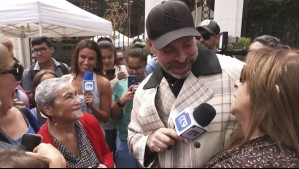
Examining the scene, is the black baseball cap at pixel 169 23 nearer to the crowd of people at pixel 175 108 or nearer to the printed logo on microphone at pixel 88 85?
the crowd of people at pixel 175 108

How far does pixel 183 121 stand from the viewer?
5.15ft

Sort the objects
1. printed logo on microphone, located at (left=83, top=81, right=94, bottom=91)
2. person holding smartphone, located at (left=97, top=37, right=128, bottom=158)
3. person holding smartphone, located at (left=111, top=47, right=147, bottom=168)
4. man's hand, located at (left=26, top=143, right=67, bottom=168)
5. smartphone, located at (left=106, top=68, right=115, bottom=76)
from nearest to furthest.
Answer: man's hand, located at (left=26, top=143, right=67, bottom=168) → printed logo on microphone, located at (left=83, top=81, right=94, bottom=91) → person holding smartphone, located at (left=111, top=47, right=147, bottom=168) → person holding smartphone, located at (left=97, top=37, right=128, bottom=158) → smartphone, located at (left=106, top=68, right=115, bottom=76)

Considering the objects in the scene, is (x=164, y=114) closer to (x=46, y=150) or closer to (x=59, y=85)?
(x=46, y=150)

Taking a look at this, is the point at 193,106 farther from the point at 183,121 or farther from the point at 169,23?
the point at 169,23

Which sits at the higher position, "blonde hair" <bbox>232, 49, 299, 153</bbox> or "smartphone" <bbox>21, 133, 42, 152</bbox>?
"blonde hair" <bbox>232, 49, 299, 153</bbox>

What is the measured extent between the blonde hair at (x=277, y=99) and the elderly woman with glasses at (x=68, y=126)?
1.45m

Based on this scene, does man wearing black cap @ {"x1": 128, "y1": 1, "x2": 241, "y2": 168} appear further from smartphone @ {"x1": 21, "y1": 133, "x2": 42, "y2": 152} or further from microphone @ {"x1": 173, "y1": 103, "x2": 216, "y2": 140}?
smartphone @ {"x1": 21, "y1": 133, "x2": 42, "y2": 152}

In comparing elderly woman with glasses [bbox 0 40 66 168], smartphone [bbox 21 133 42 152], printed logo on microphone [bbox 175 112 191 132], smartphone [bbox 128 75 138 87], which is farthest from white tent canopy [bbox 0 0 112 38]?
printed logo on microphone [bbox 175 112 191 132]

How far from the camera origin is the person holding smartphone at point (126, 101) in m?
3.46

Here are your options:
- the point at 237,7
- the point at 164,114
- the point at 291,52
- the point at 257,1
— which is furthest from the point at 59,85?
the point at 257,1

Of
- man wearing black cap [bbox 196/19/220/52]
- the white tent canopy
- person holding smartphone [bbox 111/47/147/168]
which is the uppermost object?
the white tent canopy

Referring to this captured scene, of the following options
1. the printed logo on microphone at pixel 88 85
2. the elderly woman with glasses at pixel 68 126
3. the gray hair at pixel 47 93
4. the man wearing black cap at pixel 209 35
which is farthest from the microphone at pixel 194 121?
the man wearing black cap at pixel 209 35

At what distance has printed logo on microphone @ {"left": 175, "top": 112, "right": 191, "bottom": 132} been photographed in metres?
1.55

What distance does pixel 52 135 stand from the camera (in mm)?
2424
